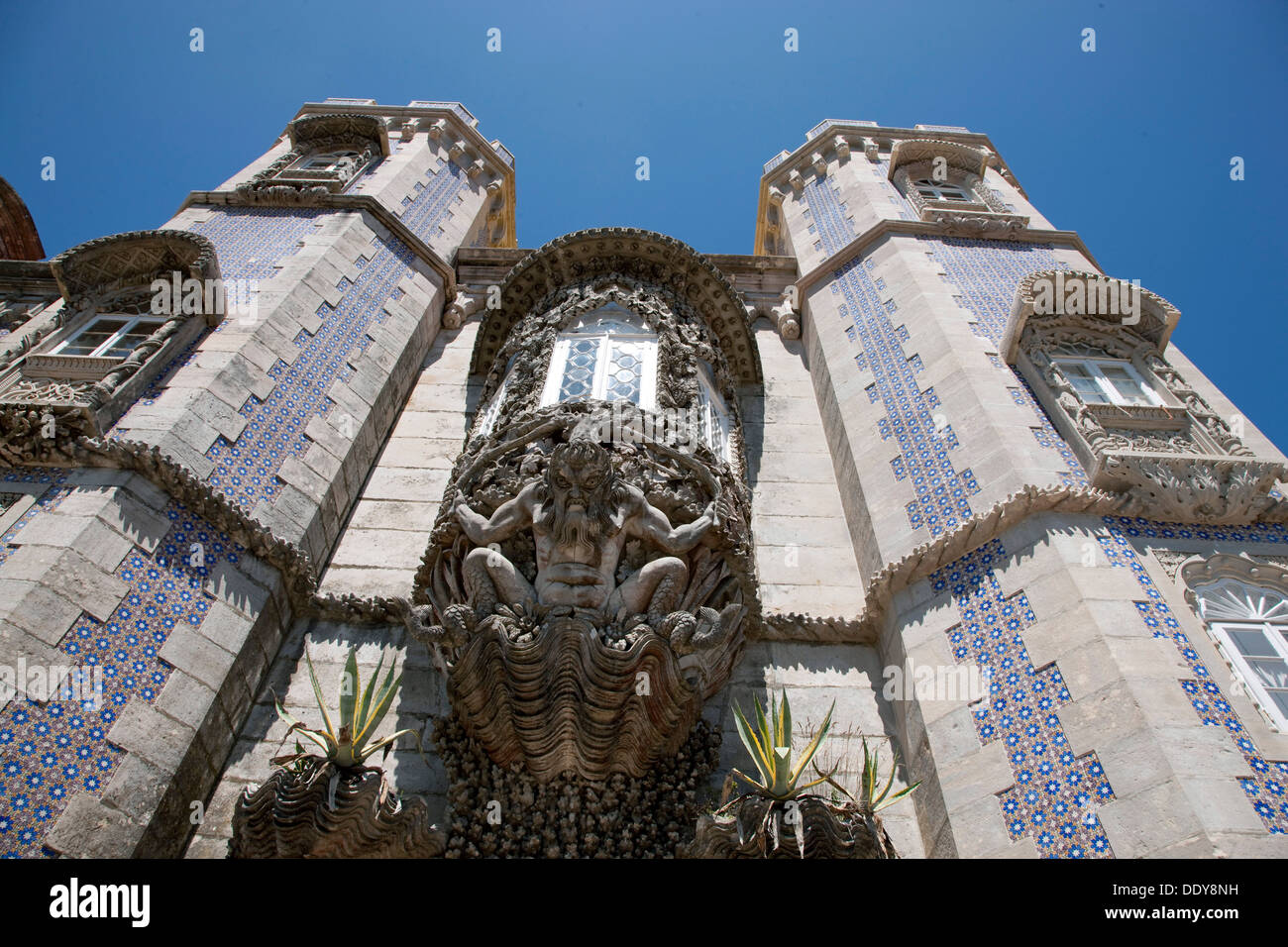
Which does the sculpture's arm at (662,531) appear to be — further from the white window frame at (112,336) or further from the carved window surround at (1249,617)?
the white window frame at (112,336)

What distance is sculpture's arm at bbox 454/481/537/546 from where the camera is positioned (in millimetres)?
7383

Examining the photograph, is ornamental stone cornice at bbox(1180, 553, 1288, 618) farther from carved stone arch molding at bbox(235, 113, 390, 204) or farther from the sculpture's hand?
carved stone arch molding at bbox(235, 113, 390, 204)

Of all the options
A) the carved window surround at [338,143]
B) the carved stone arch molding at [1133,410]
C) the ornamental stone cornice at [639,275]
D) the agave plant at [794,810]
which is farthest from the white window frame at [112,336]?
the carved stone arch molding at [1133,410]

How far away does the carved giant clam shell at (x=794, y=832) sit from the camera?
5270 millimetres

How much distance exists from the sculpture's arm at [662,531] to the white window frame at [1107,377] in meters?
4.81

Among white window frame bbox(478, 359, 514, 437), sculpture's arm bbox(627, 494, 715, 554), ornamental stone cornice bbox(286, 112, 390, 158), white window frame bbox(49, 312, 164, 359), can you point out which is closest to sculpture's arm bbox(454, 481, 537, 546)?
sculpture's arm bbox(627, 494, 715, 554)

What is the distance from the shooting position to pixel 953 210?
14.6 metres

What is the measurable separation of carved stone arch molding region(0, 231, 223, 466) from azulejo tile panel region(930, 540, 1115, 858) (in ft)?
25.9

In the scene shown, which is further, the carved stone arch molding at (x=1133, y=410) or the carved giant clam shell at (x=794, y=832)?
the carved stone arch molding at (x=1133, y=410)

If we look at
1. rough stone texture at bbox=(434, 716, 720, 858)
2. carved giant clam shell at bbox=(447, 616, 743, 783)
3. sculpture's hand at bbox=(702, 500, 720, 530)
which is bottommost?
rough stone texture at bbox=(434, 716, 720, 858)
